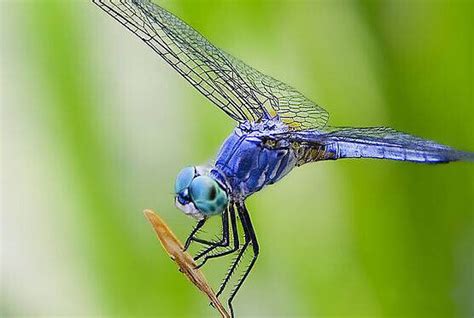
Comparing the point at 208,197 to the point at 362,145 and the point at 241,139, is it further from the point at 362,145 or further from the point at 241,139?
the point at 362,145

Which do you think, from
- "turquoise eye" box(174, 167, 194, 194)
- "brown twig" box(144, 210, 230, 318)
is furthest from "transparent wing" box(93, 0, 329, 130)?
"brown twig" box(144, 210, 230, 318)

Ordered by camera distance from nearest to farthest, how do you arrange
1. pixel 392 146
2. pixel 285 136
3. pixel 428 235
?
pixel 392 146
pixel 285 136
pixel 428 235

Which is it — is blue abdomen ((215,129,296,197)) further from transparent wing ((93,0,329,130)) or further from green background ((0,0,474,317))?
green background ((0,0,474,317))

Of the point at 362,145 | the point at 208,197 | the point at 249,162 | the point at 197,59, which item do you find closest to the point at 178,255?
the point at 208,197

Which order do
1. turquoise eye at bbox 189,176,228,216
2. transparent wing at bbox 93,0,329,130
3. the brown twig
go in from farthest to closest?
transparent wing at bbox 93,0,329,130 → turquoise eye at bbox 189,176,228,216 → the brown twig

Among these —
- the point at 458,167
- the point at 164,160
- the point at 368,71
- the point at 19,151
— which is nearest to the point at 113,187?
the point at 164,160

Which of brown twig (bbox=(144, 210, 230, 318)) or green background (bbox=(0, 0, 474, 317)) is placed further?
green background (bbox=(0, 0, 474, 317))

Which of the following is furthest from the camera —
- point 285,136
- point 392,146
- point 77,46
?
point 77,46

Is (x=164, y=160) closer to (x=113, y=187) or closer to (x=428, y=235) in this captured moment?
(x=113, y=187)
